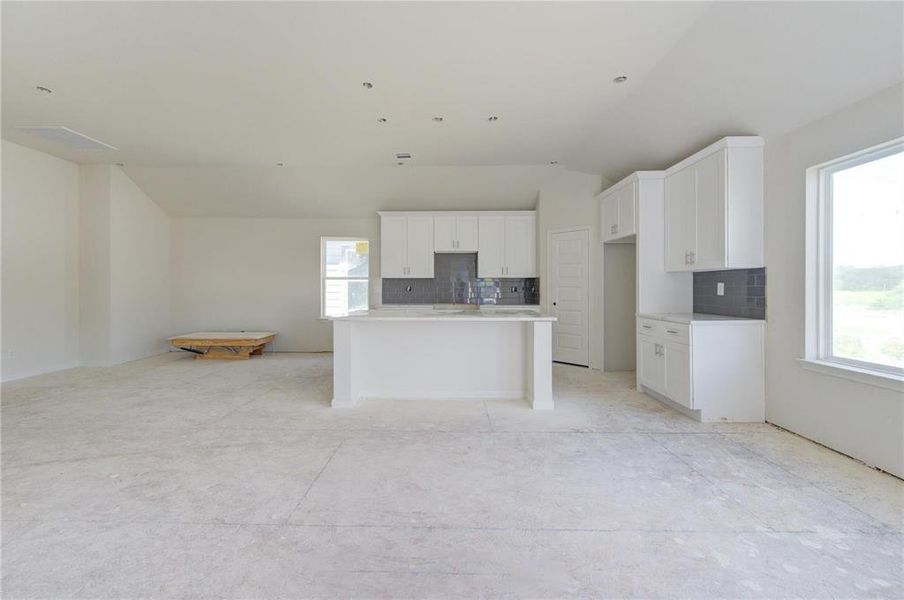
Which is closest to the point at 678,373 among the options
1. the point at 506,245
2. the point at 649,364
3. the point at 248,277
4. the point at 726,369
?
the point at 726,369

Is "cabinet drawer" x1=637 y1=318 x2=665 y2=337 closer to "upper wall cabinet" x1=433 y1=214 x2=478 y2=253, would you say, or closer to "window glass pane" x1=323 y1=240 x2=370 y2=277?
"upper wall cabinet" x1=433 y1=214 x2=478 y2=253

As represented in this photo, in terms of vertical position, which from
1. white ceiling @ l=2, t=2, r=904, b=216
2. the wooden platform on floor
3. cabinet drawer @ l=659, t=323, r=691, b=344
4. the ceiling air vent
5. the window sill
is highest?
the ceiling air vent

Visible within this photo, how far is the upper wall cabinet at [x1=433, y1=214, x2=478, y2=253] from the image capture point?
6.51 meters

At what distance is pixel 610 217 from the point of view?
5152 mm

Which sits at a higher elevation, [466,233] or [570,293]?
[466,233]

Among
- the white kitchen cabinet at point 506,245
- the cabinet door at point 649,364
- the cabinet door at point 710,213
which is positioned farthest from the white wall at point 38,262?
the cabinet door at point 710,213

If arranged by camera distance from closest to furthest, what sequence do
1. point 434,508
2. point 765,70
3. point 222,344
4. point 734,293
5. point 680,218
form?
point 434,508 < point 765,70 < point 734,293 < point 680,218 < point 222,344

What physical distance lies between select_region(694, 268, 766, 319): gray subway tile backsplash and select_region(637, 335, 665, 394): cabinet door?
2.27 feet

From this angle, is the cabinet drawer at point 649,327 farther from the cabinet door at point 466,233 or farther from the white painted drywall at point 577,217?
the cabinet door at point 466,233

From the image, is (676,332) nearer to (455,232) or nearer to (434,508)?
(434,508)

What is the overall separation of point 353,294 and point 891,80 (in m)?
6.64

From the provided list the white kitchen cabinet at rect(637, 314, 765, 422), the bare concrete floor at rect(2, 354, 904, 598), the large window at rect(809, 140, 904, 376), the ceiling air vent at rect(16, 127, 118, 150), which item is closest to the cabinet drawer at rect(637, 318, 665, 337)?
the white kitchen cabinet at rect(637, 314, 765, 422)

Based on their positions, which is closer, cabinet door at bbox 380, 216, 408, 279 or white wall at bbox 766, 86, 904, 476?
white wall at bbox 766, 86, 904, 476

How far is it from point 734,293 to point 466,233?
3869 millimetres
